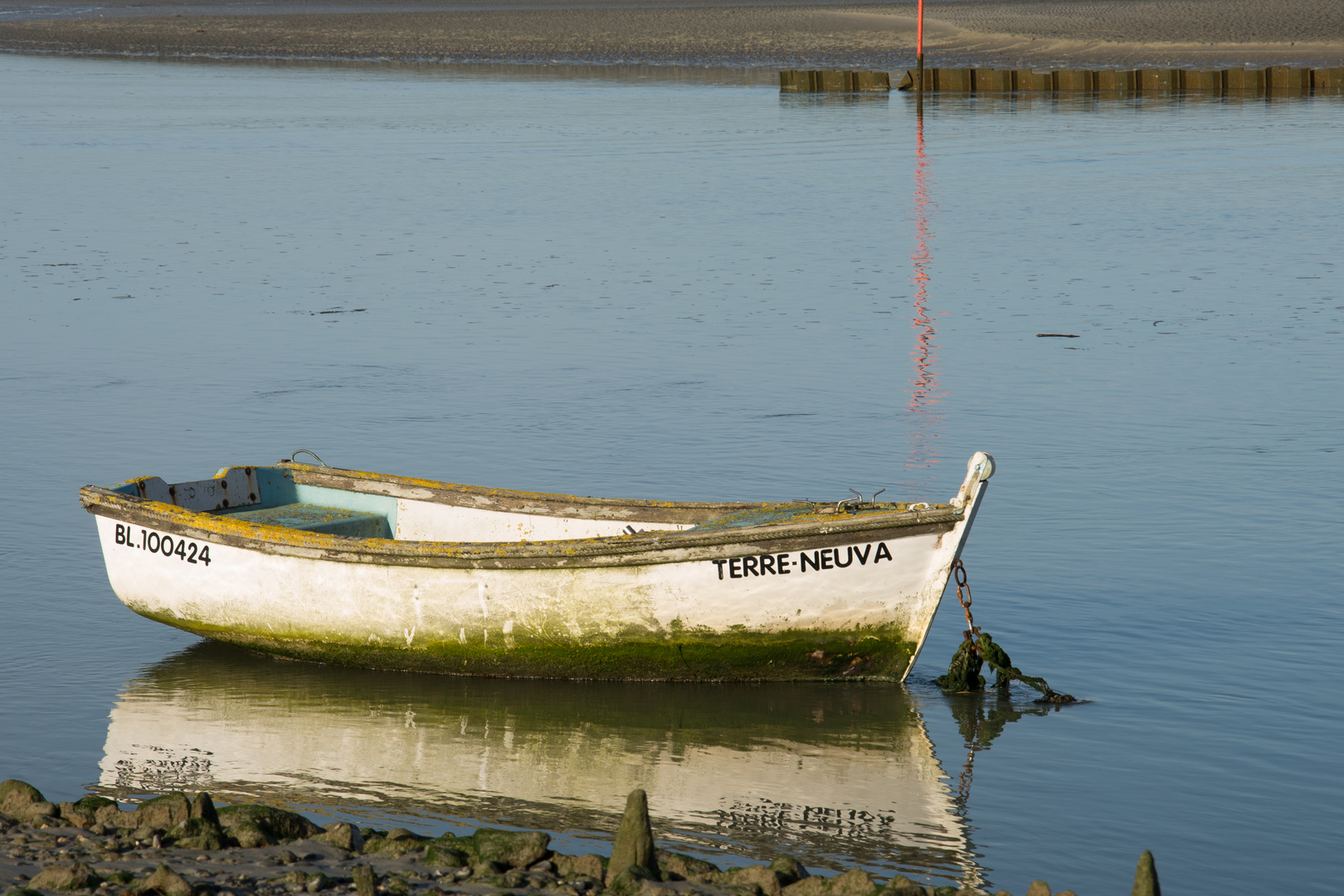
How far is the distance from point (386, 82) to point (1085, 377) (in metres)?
50.4

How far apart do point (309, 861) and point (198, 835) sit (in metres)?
0.57

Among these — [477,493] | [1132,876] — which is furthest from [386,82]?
[1132,876]

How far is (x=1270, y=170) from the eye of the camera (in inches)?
1371

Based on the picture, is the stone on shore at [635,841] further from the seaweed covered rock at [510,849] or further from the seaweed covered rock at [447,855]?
the seaweed covered rock at [447,855]

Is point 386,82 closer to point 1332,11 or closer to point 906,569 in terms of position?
point 1332,11

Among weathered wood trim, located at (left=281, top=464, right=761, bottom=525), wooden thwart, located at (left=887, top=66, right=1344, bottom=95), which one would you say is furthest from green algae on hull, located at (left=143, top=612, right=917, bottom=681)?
wooden thwart, located at (left=887, top=66, right=1344, bottom=95)

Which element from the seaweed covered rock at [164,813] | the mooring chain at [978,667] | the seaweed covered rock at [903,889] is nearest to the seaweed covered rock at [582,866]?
the seaweed covered rock at [903,889]

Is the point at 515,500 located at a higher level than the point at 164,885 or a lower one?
higher

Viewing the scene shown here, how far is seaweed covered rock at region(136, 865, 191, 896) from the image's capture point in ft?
22.3

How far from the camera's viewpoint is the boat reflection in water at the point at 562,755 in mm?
8609

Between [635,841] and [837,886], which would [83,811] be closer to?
[635,841]

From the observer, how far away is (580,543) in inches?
403

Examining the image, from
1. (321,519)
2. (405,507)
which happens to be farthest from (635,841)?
(321,519)

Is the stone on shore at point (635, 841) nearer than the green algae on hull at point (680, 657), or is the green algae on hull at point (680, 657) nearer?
the stone on shore at point (635, 841)
